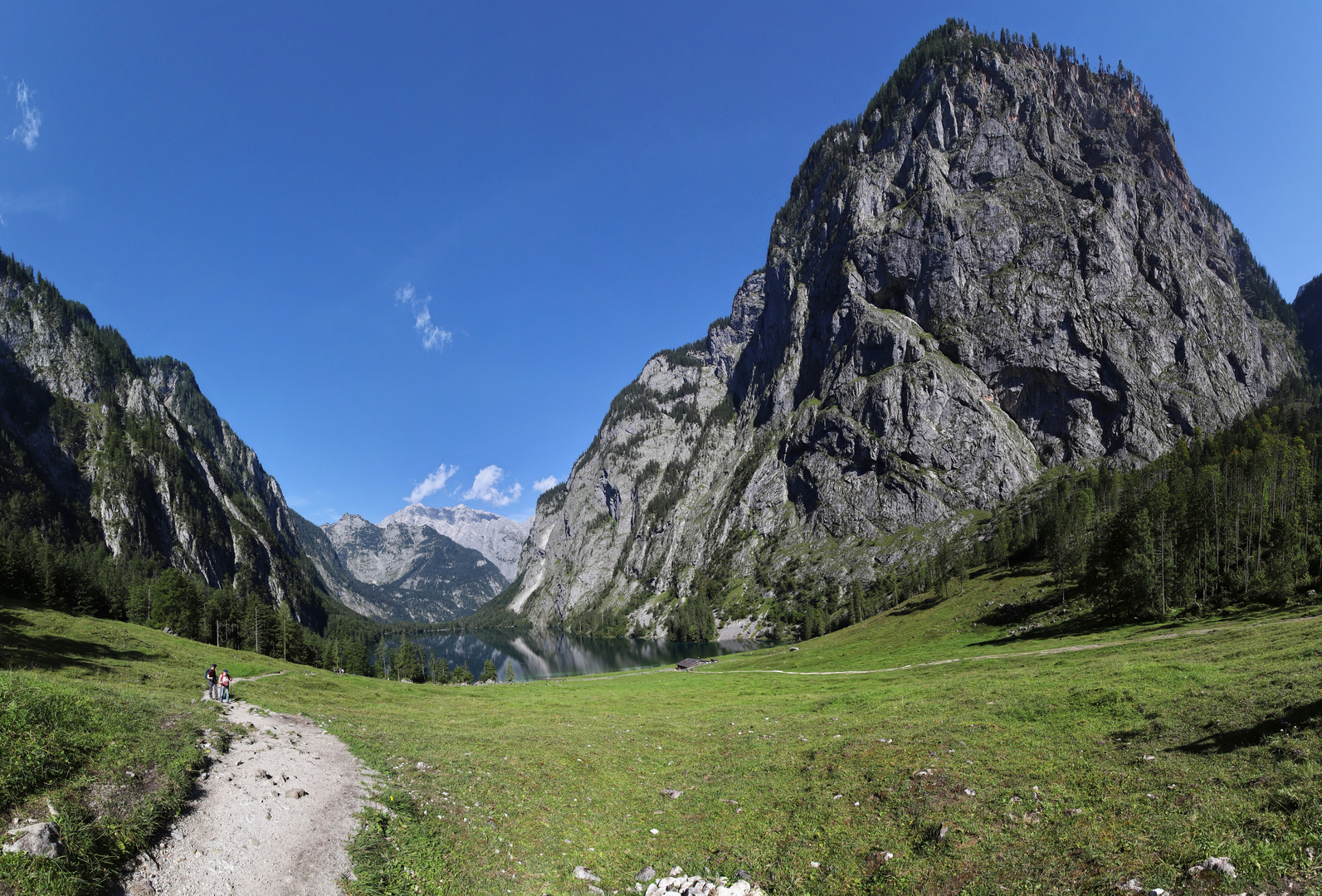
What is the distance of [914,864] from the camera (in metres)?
12.9

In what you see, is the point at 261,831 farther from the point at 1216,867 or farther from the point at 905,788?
the point at 1216,867

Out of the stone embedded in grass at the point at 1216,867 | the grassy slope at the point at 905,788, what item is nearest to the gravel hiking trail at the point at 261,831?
the grassy slope at the point at 905,788

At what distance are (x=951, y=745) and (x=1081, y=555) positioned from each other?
10005 centimetres

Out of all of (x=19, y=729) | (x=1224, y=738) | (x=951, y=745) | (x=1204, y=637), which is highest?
(x=19, y=729)

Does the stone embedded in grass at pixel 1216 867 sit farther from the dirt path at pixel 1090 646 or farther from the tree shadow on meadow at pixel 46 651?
the tree shadow on meadow at pixel 46 651

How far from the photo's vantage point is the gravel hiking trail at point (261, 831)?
464 inches

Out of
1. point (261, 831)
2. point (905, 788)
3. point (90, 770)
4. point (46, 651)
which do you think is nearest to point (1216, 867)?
point (905, 788)

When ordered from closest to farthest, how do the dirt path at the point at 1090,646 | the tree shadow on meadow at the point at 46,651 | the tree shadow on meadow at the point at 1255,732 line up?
the tree shadow on meadow at the point at 1255,732 < the tree shadow on meadow at the point at 46,651 < the dirt path at the point at 1090,646

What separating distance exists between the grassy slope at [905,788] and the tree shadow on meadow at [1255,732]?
0.09 m

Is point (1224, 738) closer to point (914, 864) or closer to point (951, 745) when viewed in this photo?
point (951, 745)

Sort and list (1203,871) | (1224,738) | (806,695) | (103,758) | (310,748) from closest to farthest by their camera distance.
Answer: (1203,871), (103,758), (1224,738), (310,748), (806,695)

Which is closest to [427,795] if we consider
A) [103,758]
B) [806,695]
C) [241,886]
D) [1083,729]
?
[241,886]

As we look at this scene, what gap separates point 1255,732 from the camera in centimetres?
1655

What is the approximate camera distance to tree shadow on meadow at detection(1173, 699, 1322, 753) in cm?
1599
